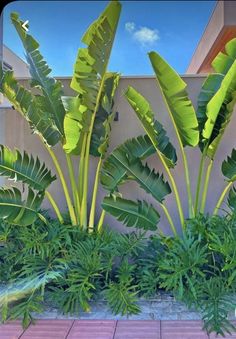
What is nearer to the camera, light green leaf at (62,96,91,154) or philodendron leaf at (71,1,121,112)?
philodendron leaf at (71,1,121,112)

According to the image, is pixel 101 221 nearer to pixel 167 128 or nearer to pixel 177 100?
pixel 167 128

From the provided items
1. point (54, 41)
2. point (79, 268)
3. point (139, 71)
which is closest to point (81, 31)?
point (54, 41)

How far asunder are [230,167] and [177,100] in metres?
1.12

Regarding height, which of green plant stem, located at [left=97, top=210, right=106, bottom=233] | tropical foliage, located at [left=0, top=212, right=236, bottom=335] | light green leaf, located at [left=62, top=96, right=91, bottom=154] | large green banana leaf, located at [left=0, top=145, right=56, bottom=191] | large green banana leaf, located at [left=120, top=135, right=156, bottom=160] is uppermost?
light green leaf, located at [left=62, top=96, right=91, bottom=154]

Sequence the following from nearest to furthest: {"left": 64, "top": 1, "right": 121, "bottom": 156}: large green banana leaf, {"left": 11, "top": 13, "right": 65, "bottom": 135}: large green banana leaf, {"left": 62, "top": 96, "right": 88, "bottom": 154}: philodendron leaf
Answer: {"left": 64, "top": 1, "right": 121, "bottom": 156}: large green banana leaf, {"left": 62, "top": 96, "right": 88, "bottom": 154}: philodendron leaf, {"left": 11, "top": 13, "right": 65, "bottom": 135}: large green banana leaf

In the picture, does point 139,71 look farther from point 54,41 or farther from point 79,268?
point 79,268

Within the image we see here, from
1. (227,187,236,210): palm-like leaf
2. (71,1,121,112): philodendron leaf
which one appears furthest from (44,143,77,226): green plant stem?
(227,187,236,210): palm-like leaf

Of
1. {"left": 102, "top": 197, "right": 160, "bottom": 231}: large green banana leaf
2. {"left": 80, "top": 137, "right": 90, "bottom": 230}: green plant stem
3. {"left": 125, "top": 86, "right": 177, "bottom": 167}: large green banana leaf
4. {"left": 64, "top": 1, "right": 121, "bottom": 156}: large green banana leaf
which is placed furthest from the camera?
{"left": 80, "top": 137, "right": 90, "bottom": 230}: green plant stem

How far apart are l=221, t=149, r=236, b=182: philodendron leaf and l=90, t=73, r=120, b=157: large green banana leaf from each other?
1.49m

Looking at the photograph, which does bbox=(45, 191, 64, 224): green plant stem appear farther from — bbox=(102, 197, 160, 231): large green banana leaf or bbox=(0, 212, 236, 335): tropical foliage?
bbox=(102, 197, 160, 231): large green banana leaf

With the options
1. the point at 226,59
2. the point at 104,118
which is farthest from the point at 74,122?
the point at 226,59

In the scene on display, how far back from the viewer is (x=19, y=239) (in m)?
4.47

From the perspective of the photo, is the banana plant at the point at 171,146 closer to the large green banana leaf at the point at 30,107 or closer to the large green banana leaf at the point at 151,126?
the large green banana leaf at the point at 151,126

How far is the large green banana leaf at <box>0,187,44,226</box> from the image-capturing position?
170 inches
